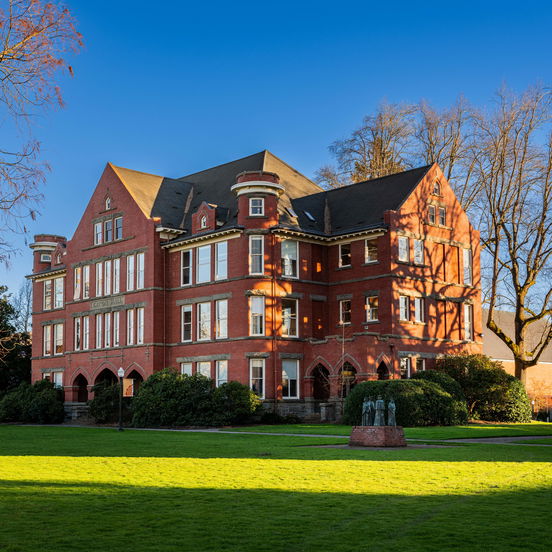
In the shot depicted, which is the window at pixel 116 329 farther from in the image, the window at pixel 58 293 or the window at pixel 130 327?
the window at pixel 58 293

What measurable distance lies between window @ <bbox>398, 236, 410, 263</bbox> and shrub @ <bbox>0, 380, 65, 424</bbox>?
25.5 meters

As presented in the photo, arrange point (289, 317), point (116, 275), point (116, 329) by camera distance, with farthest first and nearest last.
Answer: point (116, 275)
point (116, 329)
point (289, 317)

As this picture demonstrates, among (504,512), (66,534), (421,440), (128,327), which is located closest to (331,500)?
(504,512)

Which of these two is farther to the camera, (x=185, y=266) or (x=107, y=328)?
(x=107, y=328)

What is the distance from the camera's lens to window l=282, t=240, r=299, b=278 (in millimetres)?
47219

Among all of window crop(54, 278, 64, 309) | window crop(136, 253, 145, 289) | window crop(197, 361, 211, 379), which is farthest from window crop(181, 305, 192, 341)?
window crop(54, 278, 64, 309)

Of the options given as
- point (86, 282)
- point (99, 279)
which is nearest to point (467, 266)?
point (99, 279)

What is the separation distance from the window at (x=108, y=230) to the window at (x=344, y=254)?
53.5 feet

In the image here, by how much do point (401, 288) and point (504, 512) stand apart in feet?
115

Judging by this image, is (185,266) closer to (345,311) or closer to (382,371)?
(345,311)

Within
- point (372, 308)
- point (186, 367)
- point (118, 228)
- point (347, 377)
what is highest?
point (118, 228)

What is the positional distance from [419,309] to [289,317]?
786 cm

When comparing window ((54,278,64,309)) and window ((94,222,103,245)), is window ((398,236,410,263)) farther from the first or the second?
window ((54,278,64,309))

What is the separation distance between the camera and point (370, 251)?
155ft
